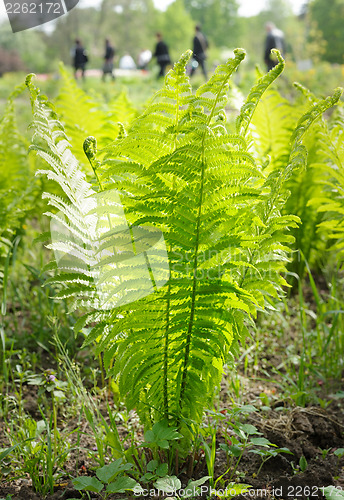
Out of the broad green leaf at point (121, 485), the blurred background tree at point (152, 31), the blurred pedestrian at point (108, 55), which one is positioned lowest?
the broad green leaf at point (121, 485)

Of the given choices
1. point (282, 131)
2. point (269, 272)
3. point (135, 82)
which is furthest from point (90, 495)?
point (135, 82)

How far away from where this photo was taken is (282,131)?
2.98 m

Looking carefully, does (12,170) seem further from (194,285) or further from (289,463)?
(289,463)

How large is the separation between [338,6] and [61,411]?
1679 inches

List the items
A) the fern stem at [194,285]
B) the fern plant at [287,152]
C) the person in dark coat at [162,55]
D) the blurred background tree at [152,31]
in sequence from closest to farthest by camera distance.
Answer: the fern stem at [194,285] → the fern plant at [287,152] → the person in dark coat at [162,55] → the blurred background tree at [152,31]

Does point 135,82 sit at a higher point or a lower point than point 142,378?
higher

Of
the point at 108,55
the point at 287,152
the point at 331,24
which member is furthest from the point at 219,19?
the point at 287,152

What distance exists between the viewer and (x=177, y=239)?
1.24 metres

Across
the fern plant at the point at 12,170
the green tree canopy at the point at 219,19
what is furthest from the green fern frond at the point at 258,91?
the green tree canopy at the point at 219,19

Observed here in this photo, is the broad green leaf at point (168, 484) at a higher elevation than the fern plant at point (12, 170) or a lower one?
lower

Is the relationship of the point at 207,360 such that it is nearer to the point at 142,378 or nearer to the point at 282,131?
the point at 142,378

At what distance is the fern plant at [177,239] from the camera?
119 cm
